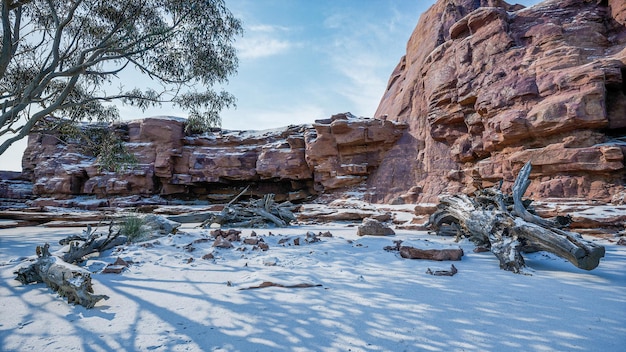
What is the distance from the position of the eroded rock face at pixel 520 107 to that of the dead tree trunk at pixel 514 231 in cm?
778

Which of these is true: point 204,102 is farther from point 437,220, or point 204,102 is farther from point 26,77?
point 437,220

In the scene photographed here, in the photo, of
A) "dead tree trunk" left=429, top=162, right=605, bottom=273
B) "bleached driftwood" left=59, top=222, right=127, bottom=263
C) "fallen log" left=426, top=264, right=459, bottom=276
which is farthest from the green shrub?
"dead tree trunk" left=429, top=162, right=605, bottom=273

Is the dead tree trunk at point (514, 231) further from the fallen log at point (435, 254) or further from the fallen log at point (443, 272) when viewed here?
the fallen log at point (443, 272)

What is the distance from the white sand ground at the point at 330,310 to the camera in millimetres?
1770

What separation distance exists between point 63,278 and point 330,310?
8.36 ft

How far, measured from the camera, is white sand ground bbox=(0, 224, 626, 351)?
1.77 meters

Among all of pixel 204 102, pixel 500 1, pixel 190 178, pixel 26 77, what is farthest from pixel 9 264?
pixel 500 1

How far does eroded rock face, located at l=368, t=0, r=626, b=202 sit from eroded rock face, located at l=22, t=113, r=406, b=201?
739 centimetres

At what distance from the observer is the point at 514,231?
4.07 m

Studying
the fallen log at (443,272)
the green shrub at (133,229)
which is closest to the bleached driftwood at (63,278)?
the green shrub at (133,229)

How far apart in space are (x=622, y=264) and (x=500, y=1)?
68.7 feet

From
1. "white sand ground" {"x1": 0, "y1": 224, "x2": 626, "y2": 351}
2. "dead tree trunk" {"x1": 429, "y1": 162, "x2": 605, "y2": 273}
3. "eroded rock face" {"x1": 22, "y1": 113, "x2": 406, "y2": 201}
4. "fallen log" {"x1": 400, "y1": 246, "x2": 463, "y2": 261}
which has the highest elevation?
"eroded rock face" {"x1": 22, "y1": 113, "x2": 406, "y2": 201}

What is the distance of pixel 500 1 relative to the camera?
59.8ft

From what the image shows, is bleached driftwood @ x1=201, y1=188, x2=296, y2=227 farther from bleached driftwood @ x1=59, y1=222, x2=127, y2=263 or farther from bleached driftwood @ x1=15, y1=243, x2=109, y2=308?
bleached driftwood @ x1=15, y1=243, x2=109, y2=308
